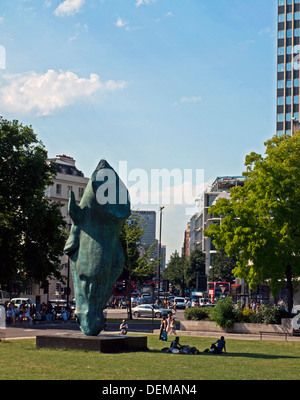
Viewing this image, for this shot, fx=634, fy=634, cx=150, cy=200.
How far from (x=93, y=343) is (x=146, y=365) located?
357 cm

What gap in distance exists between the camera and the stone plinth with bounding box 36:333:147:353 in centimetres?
2209

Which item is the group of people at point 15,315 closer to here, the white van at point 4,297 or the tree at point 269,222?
the tree at point 269,222

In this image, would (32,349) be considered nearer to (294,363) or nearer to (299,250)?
(294,363)

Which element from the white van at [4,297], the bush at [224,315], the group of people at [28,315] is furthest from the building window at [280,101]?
the bush at [224,315]

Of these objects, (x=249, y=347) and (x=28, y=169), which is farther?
(x=28, y=169)

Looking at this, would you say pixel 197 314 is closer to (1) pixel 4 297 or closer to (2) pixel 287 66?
(1) pixel 4 297

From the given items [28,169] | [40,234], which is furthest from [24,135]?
[40,234]

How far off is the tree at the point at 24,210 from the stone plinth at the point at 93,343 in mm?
21638

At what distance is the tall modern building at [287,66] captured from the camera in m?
124

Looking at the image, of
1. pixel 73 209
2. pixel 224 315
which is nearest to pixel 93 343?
pixel 73 209

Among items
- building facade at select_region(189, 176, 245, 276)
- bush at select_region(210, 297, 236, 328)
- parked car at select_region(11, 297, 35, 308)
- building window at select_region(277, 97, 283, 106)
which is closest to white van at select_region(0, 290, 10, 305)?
parked car at select_region(11, 297, 35, 308)

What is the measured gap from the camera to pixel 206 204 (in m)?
144

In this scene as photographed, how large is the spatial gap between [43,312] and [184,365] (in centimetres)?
3266
